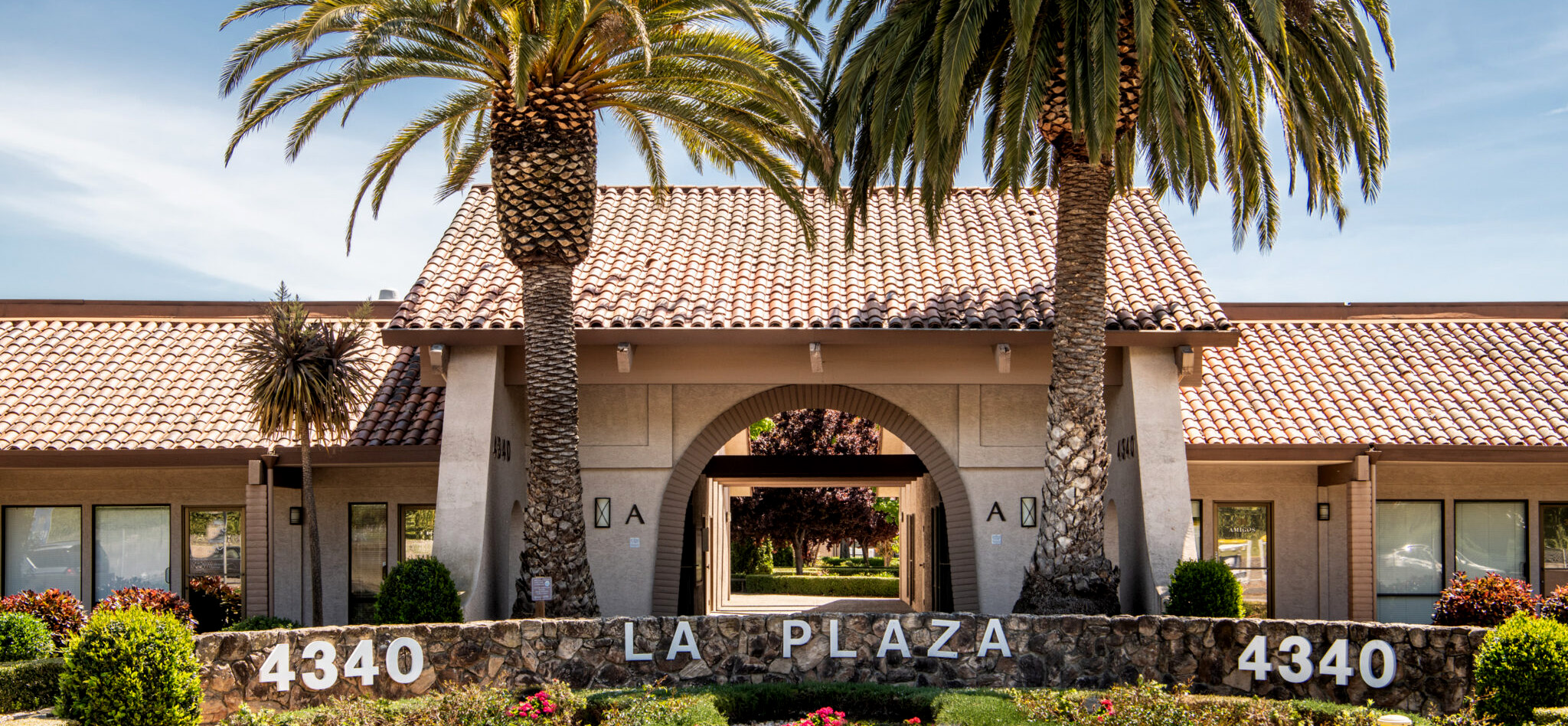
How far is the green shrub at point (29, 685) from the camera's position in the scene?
12.9 m

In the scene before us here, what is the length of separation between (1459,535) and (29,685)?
757 inches

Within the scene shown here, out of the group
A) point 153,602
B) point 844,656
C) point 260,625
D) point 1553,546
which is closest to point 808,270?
point 844,656

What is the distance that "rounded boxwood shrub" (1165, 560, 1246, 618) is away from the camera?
14383 millimetres

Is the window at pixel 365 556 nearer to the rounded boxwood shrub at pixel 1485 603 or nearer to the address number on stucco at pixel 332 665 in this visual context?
the address number on stucco at pixel 332 665

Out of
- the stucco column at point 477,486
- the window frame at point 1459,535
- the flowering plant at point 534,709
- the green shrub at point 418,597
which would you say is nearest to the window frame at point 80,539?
the stucco column at point 477,486

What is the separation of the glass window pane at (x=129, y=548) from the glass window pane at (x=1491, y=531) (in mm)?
19780

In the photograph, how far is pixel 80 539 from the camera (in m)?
19.1

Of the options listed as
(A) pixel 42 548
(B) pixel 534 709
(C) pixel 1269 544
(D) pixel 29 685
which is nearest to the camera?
(B) pixel 534 709

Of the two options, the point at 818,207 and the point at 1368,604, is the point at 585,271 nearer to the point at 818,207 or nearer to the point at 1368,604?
the point at 818,207

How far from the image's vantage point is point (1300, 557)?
18891 millimetres

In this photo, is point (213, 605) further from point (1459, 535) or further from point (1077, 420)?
point (1459, 535)

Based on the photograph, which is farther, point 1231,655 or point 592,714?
point 1231,655

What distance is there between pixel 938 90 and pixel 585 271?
6545 millimetres

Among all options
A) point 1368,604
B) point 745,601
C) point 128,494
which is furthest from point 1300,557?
point 745,601
